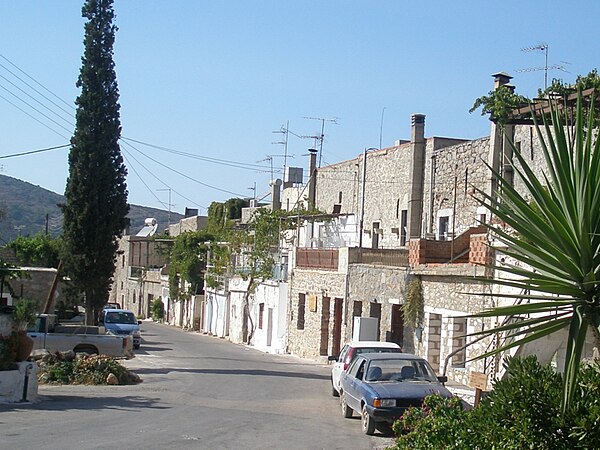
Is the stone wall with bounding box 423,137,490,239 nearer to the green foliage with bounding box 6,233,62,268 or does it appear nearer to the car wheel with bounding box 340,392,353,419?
the car wheel with bounding box 340,392,353,419

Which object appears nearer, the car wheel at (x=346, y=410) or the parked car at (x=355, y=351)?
the car wheel at (x=346, y=410)

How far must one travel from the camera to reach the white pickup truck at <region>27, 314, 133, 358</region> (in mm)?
29484

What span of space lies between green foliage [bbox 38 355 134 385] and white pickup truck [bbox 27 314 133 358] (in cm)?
320

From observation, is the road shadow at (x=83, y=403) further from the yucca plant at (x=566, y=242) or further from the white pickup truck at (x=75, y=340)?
the yucca plant at (x=566, y=242)

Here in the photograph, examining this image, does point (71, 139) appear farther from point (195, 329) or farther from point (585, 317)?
point (195, 329)

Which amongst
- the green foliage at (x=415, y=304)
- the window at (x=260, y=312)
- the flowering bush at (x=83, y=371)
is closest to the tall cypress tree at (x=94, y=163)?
the flowering bush at (x=83, y=371)

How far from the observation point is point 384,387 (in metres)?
17.1

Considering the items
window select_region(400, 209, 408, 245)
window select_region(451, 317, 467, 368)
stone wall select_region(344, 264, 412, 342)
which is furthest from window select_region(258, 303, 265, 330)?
window select_region(451, 317, 467, 368)

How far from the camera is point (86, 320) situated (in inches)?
1366

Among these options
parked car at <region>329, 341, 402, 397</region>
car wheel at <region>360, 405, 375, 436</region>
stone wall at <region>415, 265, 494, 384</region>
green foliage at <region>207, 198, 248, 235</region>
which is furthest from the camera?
green foliage at <region>207, 198, 248, 235</region>

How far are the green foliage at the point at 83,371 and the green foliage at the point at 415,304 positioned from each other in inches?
349

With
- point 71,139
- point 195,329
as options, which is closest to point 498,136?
point 71,139

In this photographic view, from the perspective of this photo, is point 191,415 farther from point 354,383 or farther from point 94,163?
point 94,163

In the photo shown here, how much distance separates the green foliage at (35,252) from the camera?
157 ft
